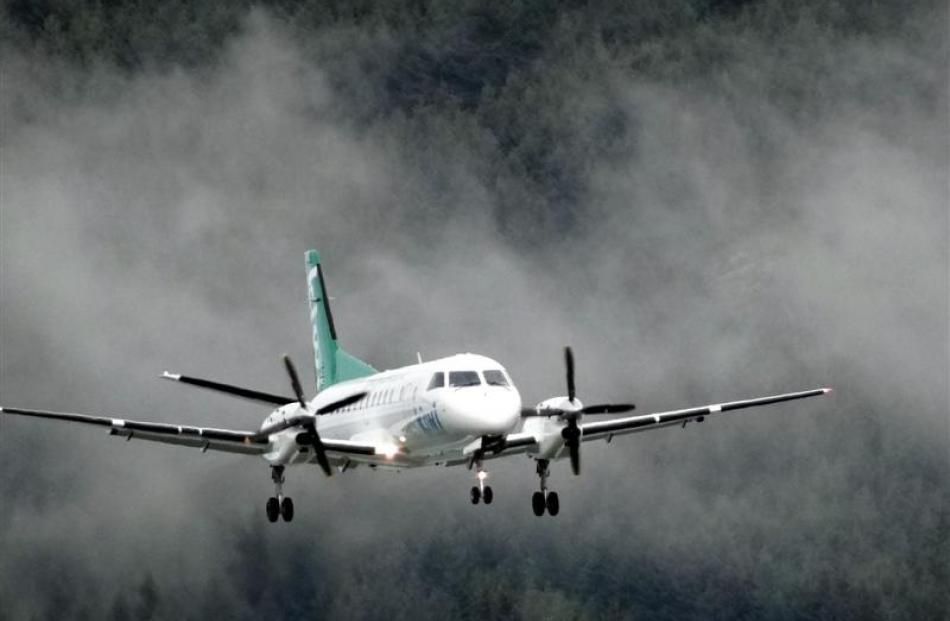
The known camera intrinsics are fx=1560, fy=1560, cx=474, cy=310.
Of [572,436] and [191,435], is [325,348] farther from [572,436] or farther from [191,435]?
[572,436]

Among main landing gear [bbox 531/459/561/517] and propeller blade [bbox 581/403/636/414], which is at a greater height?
propeller blade [bbox 581/403/636/414]

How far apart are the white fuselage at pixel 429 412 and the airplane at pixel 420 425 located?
34 millimetres

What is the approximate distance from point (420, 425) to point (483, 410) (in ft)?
9.87

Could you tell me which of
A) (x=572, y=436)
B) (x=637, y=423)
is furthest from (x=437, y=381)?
(x=637, y=423)

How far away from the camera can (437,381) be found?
50.6 meters

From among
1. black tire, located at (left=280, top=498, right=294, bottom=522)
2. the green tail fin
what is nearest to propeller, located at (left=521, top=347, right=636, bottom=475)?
black tire, located at (left=280, top=498, right=294, bottom=522)

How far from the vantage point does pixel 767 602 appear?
115438 millimetres

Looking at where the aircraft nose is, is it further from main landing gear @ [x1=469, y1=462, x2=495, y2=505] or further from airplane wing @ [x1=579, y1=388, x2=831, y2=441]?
airplane wing @ [x1=579, y1=388, x2=831, y2=441]

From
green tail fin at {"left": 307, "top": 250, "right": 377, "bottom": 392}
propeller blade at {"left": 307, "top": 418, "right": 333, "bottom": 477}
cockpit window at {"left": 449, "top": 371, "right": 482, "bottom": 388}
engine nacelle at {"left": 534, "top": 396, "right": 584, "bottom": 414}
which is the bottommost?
propeller blade at {"left": 307, "top": 418, "right": 333, "bottom": 477}

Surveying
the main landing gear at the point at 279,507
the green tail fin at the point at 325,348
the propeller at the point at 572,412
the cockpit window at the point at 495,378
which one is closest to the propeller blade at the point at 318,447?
the main landing gear at the point at 279,507

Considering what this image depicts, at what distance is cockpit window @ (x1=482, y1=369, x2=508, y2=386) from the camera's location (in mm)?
50000

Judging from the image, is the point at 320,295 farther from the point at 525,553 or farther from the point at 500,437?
the point at 525,553

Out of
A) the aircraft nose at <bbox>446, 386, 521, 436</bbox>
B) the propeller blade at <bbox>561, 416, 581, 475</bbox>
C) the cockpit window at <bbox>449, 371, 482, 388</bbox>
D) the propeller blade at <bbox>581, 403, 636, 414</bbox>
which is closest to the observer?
the aircraft nose at <bbox>446, 386, 521, 436</bbox>

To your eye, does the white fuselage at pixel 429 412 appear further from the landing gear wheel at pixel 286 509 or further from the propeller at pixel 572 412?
the propeller at pixel 572 412
